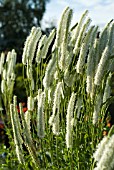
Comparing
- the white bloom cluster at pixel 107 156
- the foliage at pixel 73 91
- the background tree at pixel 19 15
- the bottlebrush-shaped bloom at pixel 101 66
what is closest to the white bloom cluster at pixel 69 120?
the foliage at pixel 73 91

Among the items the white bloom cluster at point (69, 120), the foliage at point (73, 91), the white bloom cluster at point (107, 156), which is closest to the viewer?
the white bloom cluster at point (107, 156)

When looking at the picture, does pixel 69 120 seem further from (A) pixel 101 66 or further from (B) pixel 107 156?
(B) pixel 107 156

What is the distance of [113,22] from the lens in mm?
2242

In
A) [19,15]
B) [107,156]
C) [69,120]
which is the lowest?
[107,156]

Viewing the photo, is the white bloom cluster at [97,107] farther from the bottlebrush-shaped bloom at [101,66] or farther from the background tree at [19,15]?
the background tree at [19,15]

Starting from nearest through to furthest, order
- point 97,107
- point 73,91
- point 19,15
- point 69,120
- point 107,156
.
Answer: point 107,156 → point 69,120 → point 97,107 → point 73,91 → point 19,15

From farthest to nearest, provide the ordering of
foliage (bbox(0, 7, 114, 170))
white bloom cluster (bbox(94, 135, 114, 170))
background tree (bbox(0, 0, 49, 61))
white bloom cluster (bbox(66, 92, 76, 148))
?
background tree (bbox(0, 0, 49, 61)) < foliage (bbox(0, 7, 114, 170)) < white bloom cluster (bbox(66, 92, 76, 148)) < white bloom cluster (bbox(94, 135, 114, 170))

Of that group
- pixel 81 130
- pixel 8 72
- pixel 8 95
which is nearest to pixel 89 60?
pixel 81 130

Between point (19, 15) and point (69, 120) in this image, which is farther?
point (19, 15)

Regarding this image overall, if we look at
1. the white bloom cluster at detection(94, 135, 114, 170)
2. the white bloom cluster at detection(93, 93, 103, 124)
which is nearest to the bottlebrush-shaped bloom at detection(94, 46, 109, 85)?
the white bloom cluster at detection(93, 93, 103, 124)

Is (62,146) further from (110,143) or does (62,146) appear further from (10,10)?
(10,10)

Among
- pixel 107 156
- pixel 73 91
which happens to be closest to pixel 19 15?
pixel 73 91

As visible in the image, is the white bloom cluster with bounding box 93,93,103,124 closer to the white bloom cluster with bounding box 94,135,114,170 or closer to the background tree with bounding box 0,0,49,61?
the white bloom cluster with bounding box 94,135,114,170

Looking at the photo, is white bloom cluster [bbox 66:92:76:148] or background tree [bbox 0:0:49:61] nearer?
white bloom cluster [bbox 66:92:76:148]
